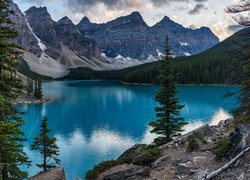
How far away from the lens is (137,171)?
22.5m

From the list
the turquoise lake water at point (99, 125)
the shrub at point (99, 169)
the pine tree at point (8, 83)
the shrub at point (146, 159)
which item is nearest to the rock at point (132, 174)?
the shrub at point (146, 159)

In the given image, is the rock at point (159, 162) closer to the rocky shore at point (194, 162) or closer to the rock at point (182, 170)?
the rocky shore at point (194, 162)

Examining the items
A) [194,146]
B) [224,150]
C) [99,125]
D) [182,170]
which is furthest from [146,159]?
[99,125]

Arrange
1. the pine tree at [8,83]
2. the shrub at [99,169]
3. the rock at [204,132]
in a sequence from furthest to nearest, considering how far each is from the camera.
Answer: the rock at [204,132], the shrub at [99,169], the pine tree at [8,83]

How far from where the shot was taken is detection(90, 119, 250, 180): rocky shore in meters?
15.2

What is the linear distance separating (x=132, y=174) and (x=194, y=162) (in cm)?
409

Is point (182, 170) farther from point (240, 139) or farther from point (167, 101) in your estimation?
point (167, 101)

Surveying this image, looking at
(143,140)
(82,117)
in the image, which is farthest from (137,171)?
(82,117)

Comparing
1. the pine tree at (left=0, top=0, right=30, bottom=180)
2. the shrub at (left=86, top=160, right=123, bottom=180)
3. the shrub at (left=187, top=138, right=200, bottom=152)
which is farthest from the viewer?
the shrub at (left=86, top=160, right=123, bottom=180)

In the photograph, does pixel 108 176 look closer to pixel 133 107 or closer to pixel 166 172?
pixel 166 172

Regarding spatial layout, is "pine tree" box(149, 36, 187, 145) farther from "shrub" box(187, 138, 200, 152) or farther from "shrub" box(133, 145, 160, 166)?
"shrub" box(187, 138, 200, 152)

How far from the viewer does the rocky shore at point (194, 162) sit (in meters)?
15.2

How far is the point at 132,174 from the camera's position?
73.2 feet

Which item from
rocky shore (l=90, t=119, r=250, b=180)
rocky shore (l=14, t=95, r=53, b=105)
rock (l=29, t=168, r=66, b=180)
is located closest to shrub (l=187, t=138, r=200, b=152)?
rocky shore (l=90, t=119, r=250, b=180)
